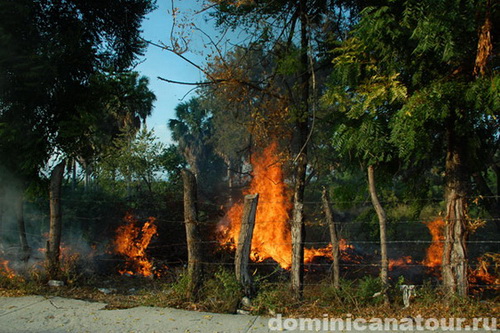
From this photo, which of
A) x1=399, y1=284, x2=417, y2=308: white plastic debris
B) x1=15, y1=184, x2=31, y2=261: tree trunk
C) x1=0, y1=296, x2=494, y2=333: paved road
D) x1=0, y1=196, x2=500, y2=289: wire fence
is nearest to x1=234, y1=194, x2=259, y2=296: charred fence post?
x1=0, y1=296, x2=494, y2=333: paved road

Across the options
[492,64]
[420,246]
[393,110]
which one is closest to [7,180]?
[393,110]

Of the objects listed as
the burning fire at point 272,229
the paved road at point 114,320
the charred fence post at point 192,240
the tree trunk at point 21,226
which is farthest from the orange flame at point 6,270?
the burning fire at point 272,229

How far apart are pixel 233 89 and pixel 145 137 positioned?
6.50 m

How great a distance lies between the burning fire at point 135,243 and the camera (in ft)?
34.4

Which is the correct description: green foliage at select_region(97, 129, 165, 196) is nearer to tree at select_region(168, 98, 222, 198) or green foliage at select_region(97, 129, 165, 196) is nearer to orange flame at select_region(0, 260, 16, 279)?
orange flame at select_region(0, 260, 16, 279)

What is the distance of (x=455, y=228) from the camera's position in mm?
6270

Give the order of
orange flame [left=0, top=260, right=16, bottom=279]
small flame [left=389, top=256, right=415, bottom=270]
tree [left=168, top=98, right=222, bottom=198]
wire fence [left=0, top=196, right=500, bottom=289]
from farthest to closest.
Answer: tree [left=168, top=98, right=222, bottom=198]
small flame [left=389, top=256, right=415, bottom=270]
wire fence [left=0, top=196, right=500, bottom=289]
orange flame [left=0, top=260, right=16, bottom=279]

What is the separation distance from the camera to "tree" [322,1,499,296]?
5.74 metres

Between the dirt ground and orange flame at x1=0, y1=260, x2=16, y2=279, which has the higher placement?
orange flame at x1=0, y1=260, x2=16, y2=279

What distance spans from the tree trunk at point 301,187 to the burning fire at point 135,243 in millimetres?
4508

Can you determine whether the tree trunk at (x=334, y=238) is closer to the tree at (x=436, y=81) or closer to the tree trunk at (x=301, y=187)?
the tree trunk at (x=301, y=187)

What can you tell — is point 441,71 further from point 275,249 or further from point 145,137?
point 145,137

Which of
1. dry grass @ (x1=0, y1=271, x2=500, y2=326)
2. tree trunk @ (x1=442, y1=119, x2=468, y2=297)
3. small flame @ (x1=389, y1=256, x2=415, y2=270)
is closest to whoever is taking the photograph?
dry grass @ (x1=0, y1=271, x2=500, y2=326)

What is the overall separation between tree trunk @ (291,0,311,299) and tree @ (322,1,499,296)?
1.49 meters
